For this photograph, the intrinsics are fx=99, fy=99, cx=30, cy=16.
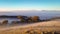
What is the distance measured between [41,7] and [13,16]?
0.50 m

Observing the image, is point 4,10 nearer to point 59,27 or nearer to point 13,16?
point 13,16

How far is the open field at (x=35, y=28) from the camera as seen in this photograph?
1.58 metres

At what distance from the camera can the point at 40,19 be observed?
1.66 meters

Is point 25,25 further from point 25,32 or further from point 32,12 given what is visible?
point 32,12

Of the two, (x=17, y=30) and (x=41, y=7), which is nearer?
(x=17, y=30)

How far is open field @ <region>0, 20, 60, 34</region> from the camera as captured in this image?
1.58 meters

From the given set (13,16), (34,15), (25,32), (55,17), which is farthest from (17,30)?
(55,17)

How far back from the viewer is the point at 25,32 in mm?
1583

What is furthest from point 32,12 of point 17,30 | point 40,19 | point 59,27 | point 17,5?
point 59,27

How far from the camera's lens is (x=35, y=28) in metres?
1.61

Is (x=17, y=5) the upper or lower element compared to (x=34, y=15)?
upper

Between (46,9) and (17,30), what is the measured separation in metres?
0.60

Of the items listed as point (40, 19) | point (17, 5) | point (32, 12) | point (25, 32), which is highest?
point (17, 5)

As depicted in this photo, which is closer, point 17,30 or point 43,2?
point 17,30
